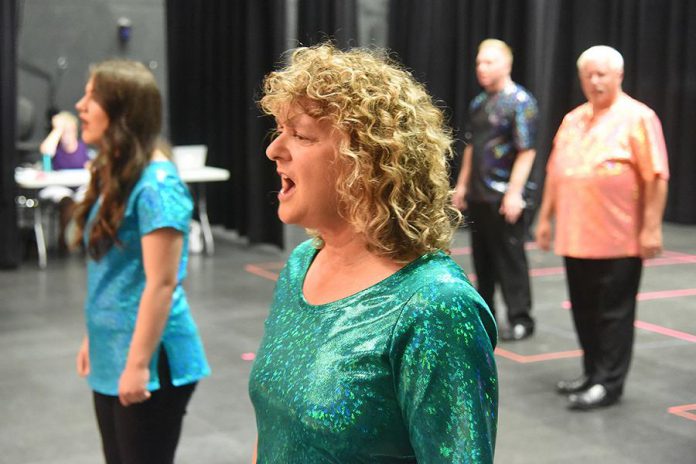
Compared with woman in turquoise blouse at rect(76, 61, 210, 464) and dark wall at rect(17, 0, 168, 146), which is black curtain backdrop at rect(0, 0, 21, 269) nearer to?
→ dark wall at rect(17, 0, 168, 146)

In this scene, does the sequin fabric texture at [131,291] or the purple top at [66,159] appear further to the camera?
the purple top at [66,159]

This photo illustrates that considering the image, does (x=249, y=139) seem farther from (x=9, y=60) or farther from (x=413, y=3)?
(x=413, y=3)

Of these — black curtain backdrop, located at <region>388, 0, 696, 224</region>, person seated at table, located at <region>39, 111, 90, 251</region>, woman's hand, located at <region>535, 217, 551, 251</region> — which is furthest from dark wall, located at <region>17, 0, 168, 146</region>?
woman's hand, located at <region>535, 217, 551, 251</region>

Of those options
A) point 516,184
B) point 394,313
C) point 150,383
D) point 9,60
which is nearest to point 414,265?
point 394,313

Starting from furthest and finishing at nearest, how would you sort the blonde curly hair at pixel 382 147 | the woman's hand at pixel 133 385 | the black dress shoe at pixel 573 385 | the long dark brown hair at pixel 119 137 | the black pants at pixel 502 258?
the black pants at pixel 502 258 < the black dress shoe at pixel 573 385 < the long dark brown hair at pixel 119 137 < the woman's hand at pixel 133 385 < the blonde curly hair at pixel 382 147

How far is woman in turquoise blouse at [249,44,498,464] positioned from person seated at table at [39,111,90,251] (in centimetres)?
777

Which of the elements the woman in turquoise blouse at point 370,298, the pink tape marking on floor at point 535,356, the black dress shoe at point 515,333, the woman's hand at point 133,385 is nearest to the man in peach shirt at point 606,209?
the pink tape marking on floor at point 535,356

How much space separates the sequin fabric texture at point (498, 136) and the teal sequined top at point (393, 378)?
162 inches

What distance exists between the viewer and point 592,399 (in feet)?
14.6

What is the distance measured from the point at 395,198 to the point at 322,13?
374 inches

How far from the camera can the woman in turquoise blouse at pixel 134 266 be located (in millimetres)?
2355

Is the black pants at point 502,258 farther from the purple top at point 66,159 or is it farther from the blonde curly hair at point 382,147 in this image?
the purple top at point 66,159

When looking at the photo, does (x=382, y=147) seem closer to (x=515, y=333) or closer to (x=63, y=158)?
(x=515, y=333)

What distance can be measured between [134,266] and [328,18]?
8499mm
